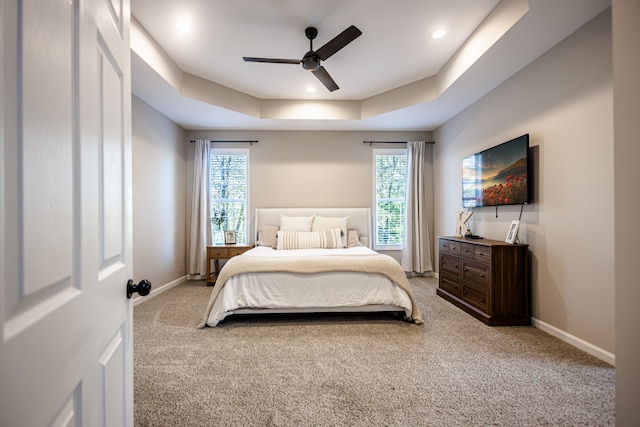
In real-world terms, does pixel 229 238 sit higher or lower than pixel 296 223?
lower

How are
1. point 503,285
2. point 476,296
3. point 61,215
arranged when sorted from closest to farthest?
point 61,215 → point 503,285 → point 476,296

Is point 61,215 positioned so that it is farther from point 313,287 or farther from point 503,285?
point 503,285

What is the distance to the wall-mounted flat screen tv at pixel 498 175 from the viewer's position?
9.43 ft

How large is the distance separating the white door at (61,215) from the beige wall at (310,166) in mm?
4222

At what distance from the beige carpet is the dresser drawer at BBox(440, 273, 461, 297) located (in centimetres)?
56

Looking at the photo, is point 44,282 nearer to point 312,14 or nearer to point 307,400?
point 307,400

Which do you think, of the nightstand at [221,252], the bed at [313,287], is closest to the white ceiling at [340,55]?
the nightstand at [221,252]

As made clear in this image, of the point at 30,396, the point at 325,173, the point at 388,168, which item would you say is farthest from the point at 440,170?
the point at 30,396

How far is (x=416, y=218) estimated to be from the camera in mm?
5000

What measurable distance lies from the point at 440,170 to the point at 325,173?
199cm

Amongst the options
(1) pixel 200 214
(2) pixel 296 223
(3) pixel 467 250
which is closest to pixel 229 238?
(1) pixel 200 214

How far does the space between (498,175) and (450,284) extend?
1.44m

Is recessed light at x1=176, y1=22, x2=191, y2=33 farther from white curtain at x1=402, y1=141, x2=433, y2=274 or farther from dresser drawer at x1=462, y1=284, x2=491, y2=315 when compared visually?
dresser drawer at x1=462, y1=284, x2=491, y2=315
